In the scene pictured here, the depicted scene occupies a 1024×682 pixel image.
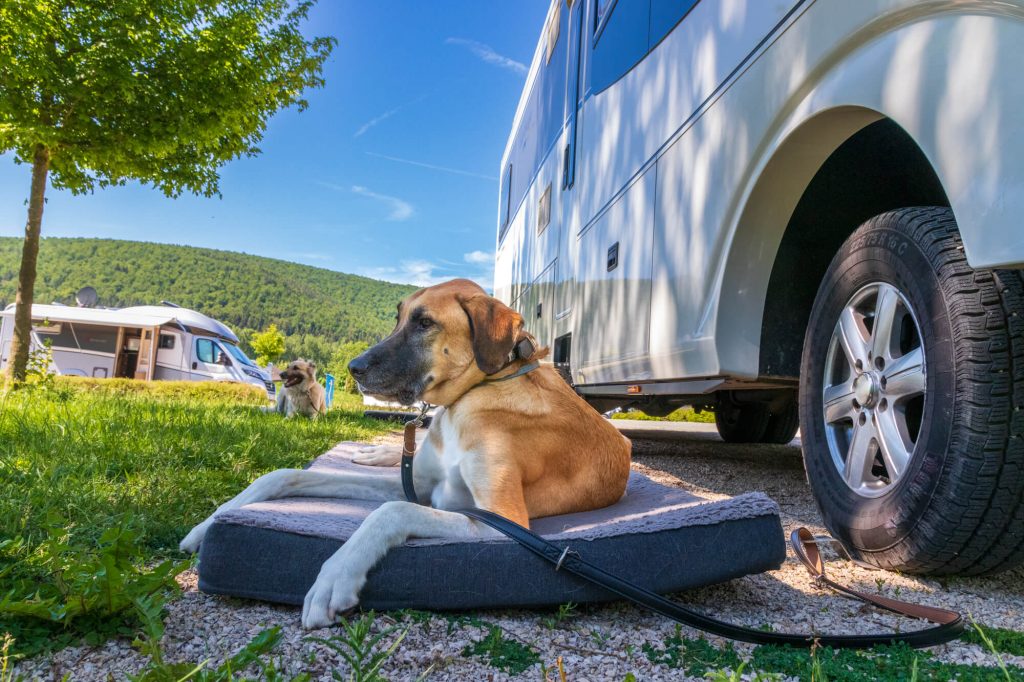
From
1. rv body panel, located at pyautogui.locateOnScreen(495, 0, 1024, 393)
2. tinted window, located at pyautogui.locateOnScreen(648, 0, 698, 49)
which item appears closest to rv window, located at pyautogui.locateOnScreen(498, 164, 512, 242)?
rv body panel, located at pyautogui.locateOnScreen(495, 0, 1024, 393)

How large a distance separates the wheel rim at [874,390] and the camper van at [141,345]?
23135mm

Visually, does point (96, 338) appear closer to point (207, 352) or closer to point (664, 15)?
point (207, 352)

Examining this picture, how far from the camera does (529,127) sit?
8.96 m

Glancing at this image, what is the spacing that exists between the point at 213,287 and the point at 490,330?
84.5 meters

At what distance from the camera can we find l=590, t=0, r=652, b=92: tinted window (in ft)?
13.0

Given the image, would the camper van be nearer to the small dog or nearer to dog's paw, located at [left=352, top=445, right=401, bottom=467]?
the small dog

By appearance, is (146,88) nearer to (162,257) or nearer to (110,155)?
(110,155)

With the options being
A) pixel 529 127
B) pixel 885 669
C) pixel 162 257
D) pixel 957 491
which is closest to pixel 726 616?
pixel 885 669

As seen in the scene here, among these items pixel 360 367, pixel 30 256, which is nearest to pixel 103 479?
pixel 360 367

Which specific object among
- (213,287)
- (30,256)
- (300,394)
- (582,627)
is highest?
(213,287)

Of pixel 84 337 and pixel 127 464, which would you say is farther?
pixel 84 337

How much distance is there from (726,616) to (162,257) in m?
89.4

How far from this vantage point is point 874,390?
2201 mm

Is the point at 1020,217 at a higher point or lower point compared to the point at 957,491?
higher
